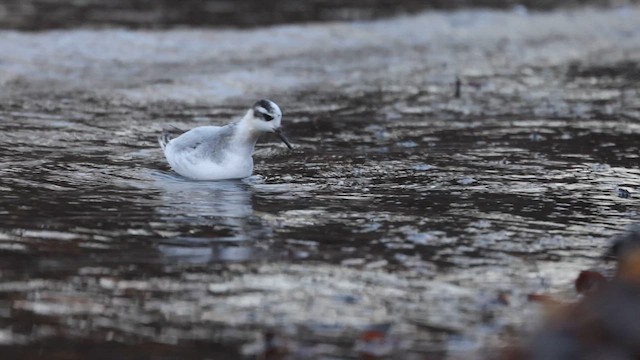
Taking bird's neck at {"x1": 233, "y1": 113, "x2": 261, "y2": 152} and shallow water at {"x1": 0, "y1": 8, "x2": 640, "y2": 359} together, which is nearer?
shallow water at {"x1": 0, "y1": 8, "x2": 640, "y2": 359}

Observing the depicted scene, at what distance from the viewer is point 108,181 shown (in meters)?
9.90

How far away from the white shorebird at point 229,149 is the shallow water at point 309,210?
15 centimetres

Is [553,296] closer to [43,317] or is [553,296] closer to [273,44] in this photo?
[43,317]

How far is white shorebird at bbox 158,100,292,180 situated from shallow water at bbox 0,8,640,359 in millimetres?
148

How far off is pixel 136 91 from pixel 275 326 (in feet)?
30.4

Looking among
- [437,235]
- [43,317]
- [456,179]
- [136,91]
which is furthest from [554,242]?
[136,91]

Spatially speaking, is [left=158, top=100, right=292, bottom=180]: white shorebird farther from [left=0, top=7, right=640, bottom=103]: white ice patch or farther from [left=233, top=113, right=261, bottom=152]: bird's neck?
[left=0, top=7, right=640, bottom=103]: white ice patch

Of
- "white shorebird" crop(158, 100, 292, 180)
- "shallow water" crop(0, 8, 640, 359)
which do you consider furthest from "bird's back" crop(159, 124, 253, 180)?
"shallow water" crop(0, 8, 640, 359)

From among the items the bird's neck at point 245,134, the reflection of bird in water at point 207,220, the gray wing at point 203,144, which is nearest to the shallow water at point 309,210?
the reflection of bird in water at point 207,220

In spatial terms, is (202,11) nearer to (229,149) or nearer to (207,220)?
(229,149)

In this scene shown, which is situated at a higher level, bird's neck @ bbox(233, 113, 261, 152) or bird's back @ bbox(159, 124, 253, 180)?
bird's neck @ bbox(233, 113, 261, 152)

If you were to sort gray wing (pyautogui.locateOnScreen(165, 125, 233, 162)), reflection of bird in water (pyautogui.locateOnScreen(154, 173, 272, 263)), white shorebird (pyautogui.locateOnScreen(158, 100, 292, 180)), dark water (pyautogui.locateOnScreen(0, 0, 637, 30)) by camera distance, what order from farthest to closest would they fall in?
1. dark water (pyautogui.locateOnScreen(0, 0, 637, 30))
2. gray wing (pyautogui.locateOnScreen(165, 125, 233, 162))
3. white shorebird (pyautogui.locateOnScreen(158, 100, 292, 180))
4. reflection of bird in water (pyautogui.locateOnScreen(154, 173, 272, 263))

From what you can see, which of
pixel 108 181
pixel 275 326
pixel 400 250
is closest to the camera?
pixel 275 326

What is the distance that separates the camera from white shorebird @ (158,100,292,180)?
9.99 m
